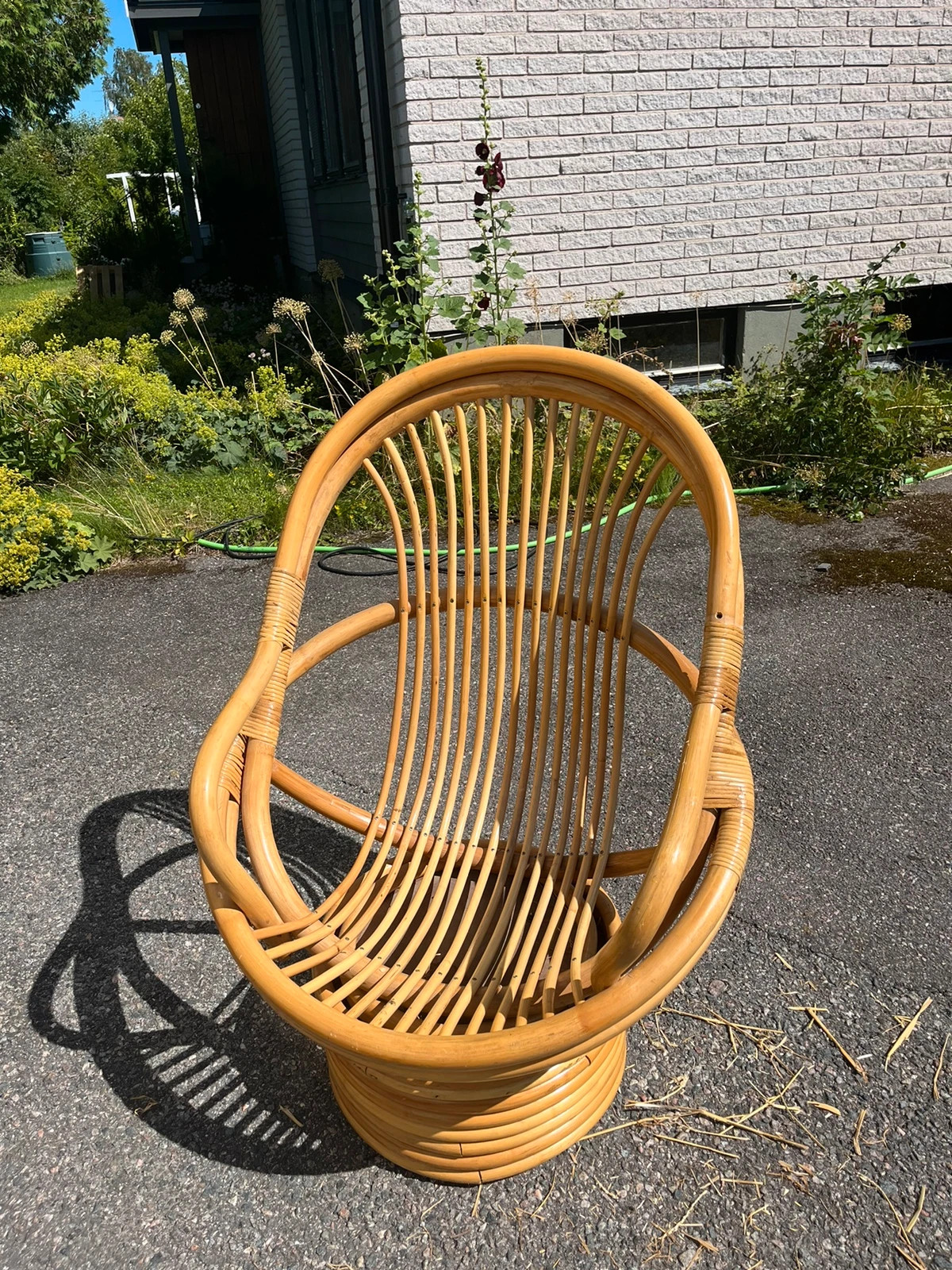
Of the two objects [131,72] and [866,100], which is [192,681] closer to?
[866,100]

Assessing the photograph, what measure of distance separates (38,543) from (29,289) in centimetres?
1387

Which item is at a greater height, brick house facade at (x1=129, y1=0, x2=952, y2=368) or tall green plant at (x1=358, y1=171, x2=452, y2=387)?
brick house facade at (x1=129, y1=0, x2=952, y2=368)

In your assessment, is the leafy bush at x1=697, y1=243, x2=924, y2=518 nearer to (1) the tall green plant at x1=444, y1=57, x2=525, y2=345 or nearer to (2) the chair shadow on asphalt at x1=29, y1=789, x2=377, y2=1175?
(1) the tall green plant at x1=444, y1=57, x2=525, y2=345


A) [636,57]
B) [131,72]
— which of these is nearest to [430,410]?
[636,57]

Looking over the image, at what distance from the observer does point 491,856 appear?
5.11ft

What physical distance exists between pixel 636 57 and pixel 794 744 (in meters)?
3.87

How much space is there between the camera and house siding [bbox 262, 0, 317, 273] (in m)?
7.64

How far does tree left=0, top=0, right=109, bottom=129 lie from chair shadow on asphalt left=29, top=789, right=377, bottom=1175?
24.5 metres

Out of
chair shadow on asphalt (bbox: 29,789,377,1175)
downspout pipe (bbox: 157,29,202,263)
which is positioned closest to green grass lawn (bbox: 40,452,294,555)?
chair shadow on asphalt (bbox: 29,789,377,1175)

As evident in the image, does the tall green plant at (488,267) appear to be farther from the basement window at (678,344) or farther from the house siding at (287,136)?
the house siding at (287,136)

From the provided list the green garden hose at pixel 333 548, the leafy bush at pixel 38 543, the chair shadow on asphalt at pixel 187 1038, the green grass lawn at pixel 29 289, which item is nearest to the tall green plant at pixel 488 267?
the green garden hose at pixel 333 548

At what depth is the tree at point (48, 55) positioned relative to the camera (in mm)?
20422

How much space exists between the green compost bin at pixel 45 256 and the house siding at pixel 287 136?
10.2 m

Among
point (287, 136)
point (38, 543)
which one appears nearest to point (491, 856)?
point (38, 543)
